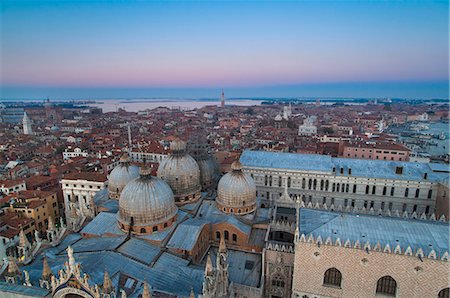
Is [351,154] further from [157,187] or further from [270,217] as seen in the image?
[157,187]

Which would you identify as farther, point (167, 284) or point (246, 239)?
point (246, 239)

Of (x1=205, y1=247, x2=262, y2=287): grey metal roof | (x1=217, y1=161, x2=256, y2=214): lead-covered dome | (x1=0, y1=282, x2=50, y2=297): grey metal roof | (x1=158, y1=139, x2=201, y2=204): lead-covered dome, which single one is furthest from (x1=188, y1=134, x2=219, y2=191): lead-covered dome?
(x1=0, y1=282, x2=50, y2=297): grey metal roof

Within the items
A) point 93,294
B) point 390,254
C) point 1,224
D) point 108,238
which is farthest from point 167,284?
point 1,224

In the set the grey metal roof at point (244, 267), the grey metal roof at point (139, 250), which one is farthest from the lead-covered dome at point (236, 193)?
the grey metal roof at point (139, 250)

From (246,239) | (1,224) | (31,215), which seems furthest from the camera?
(31,215)

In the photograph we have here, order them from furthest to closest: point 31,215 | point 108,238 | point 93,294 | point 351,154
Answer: point 351,154 < point 31,215 < point 108,238 < point 93,294

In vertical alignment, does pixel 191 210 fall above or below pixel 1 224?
above

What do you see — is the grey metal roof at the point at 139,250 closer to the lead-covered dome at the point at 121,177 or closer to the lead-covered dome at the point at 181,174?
the lead-covered dome at the point at 181,174

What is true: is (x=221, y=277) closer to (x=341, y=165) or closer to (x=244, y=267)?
(x=244, y=267)

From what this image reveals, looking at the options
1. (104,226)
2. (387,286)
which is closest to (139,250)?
(104,226)
